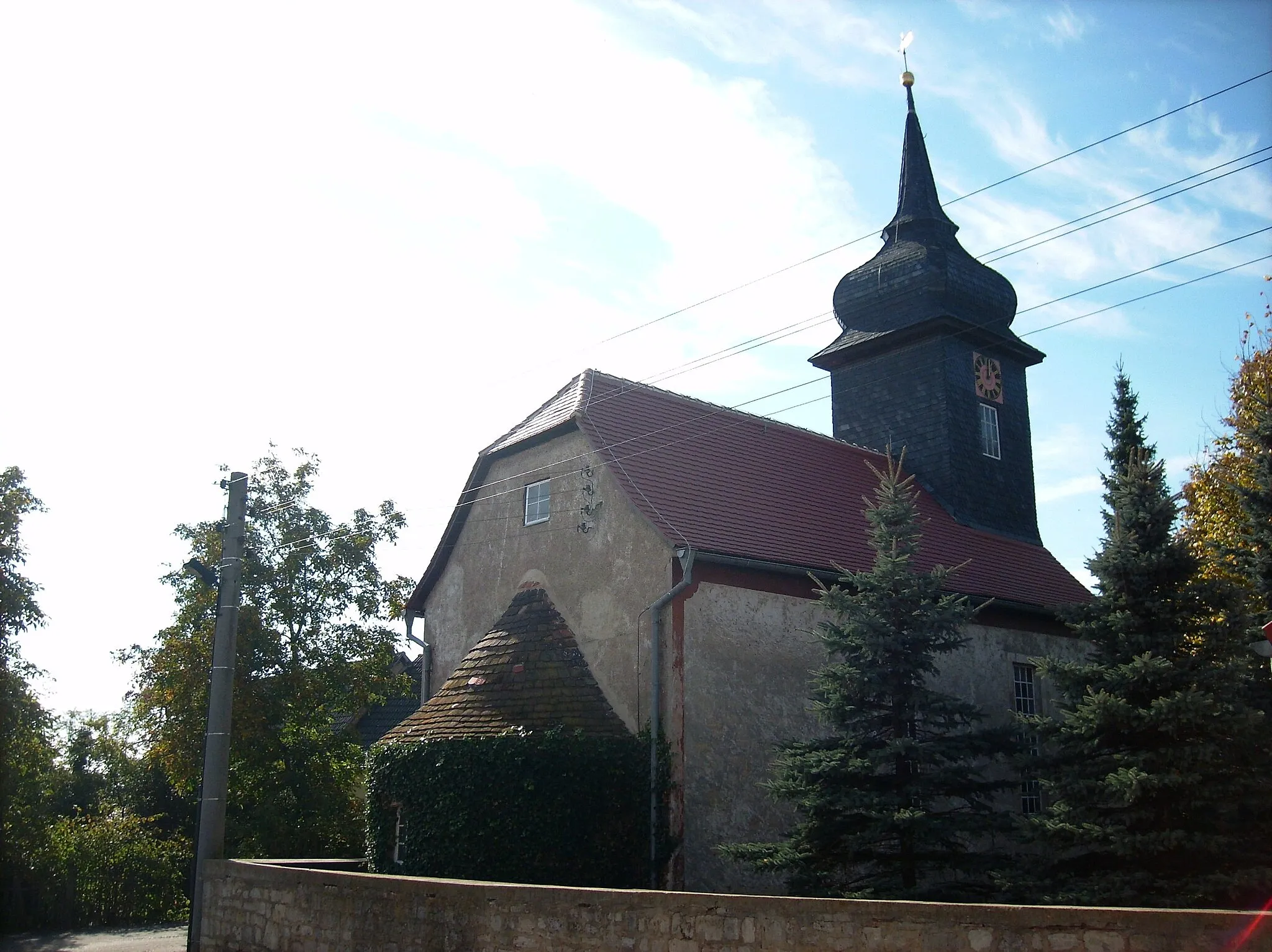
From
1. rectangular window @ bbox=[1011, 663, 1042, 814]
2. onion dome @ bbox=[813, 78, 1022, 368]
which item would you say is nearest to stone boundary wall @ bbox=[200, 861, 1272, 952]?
rectangular window @ bbox=[1011, 663, 1042, 814]

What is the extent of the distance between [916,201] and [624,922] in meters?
20.1

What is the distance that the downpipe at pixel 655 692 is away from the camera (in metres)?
14.2

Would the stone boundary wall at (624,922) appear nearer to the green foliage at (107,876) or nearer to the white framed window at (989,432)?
the green foliage at (107,876)

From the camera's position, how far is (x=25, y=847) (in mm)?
21516

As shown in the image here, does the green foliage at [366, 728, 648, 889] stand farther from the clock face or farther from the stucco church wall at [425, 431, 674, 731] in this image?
the clock face

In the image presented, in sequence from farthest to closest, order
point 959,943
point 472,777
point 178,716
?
1. point 178,716
2. point 472,777
3. point 959,943

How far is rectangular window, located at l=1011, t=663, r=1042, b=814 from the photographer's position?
1888 cm

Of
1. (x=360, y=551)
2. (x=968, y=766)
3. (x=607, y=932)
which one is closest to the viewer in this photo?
(x=607, y=932)

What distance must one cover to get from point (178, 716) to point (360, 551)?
4.20 m

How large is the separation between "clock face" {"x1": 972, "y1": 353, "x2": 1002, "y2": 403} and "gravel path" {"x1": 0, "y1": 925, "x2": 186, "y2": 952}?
57.6 ft

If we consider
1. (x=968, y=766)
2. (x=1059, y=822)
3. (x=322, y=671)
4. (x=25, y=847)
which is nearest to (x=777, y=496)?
(x=968, y=766)

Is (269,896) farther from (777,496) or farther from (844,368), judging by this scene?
(844,368)

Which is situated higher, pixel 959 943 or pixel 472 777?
pixel 472 777

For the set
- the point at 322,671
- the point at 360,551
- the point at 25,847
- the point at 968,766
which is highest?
the point at 360,551
